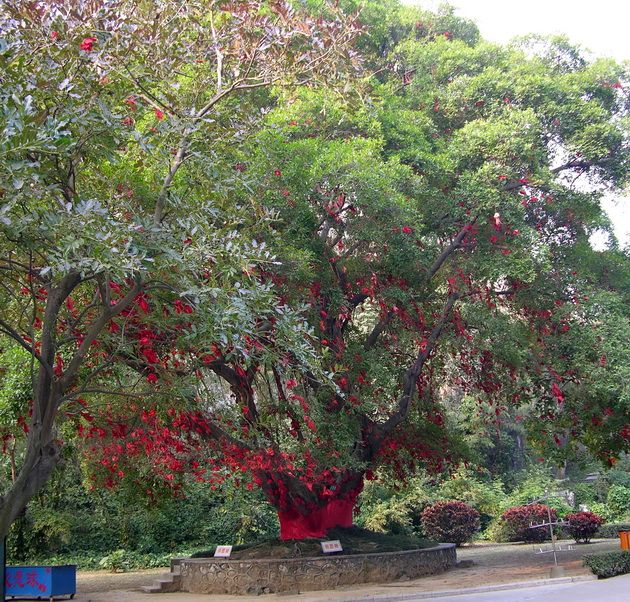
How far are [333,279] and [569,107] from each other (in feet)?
19.5

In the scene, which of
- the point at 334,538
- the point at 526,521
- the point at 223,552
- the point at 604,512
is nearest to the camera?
the point at 223,552

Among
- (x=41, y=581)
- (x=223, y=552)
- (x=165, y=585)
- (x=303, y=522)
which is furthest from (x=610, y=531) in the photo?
(x=41, y=581)

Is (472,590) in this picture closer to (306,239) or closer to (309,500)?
(309,500)

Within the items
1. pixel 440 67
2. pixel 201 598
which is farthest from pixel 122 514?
pixel 440 67

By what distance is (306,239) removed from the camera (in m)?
12.0

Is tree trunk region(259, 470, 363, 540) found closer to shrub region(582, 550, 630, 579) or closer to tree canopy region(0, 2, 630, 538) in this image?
tree canopy region(0, 2, 630, 538)

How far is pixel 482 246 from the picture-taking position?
44.4 ft

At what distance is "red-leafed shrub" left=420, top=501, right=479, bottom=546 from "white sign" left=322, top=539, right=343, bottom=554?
37.3ft

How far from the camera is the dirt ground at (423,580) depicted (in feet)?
42.1

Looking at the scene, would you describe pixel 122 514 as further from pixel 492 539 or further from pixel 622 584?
pixel 622 584

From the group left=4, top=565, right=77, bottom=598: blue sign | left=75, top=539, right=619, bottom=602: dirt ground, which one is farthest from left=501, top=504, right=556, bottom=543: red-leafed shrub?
left=4, top=565, right=77, bottom=598: blue sign

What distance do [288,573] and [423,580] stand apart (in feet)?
10.1

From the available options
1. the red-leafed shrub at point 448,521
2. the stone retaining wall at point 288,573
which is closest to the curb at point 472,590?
the stone retaining wall at point 288,573

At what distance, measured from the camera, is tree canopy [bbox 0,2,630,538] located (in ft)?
23.6
